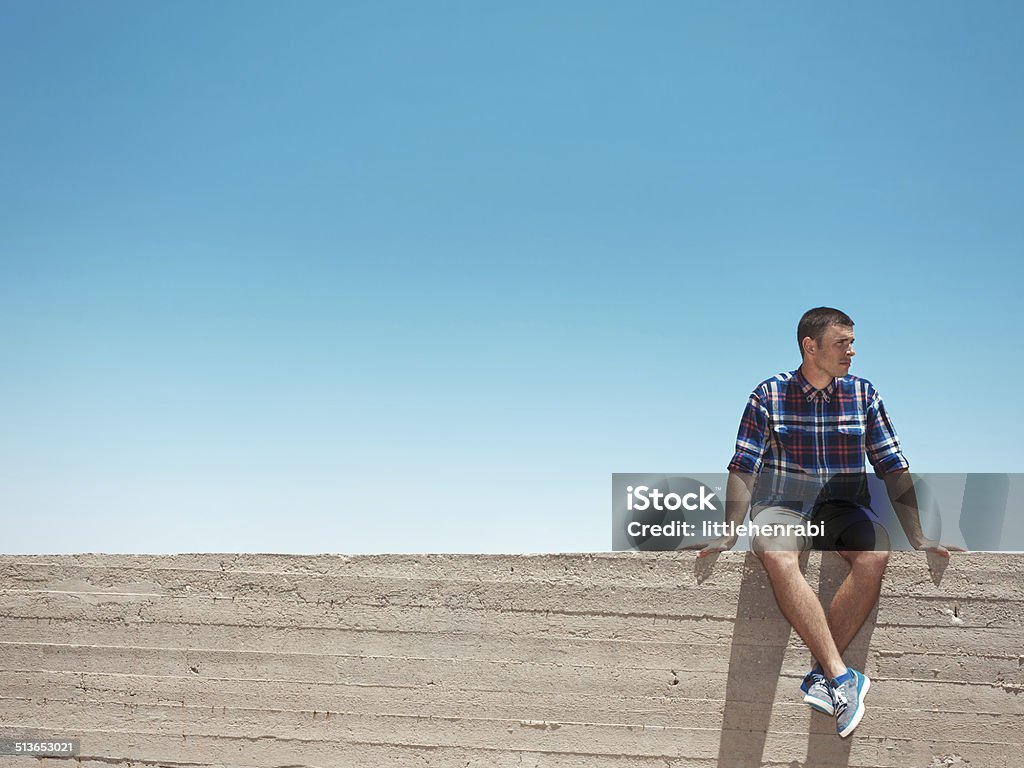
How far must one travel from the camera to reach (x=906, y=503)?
3.80 m

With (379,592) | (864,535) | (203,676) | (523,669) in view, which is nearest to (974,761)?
(864,535)

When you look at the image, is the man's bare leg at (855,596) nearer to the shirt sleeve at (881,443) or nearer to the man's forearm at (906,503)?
the man's forearm at (906,503)

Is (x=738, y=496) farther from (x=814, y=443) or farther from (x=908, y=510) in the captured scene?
(x=908, y=510)

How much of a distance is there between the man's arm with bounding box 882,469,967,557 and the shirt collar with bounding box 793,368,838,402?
41 cm

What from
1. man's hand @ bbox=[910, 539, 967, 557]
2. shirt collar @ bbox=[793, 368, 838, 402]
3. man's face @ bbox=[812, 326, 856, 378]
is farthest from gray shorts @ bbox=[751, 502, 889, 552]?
man's face @ bbox=[812, 326, 856, 378]

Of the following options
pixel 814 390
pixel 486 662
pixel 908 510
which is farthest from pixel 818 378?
pixel 486 662

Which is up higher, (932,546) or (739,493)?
(739,493)

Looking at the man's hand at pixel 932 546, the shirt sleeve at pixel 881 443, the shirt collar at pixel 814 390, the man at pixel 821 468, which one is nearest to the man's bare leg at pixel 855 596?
the man at pixel 821 468

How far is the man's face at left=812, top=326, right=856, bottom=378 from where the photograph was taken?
12.1 feet

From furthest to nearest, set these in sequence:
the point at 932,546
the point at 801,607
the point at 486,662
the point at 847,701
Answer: the point at 486,662, the point at 932,546, the point at 801,607, the point at 847,701

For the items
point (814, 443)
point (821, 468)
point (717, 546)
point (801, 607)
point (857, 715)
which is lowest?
point (857, 715)

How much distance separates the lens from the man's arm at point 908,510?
3.74 metres

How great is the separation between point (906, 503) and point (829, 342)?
769 mm

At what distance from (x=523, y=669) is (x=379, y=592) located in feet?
2.45
